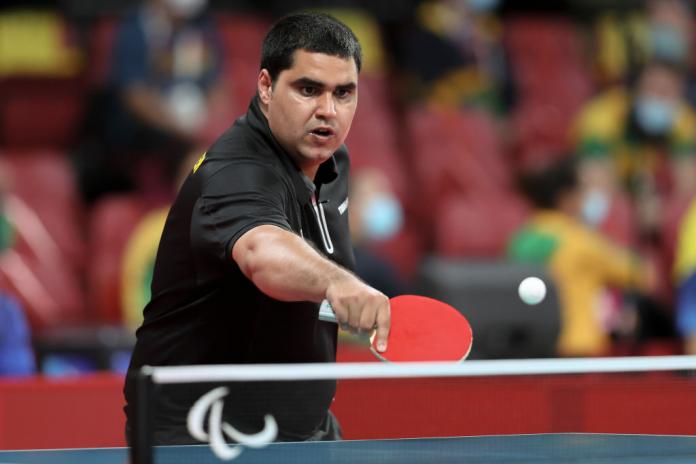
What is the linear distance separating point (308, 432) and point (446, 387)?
1.68 feet

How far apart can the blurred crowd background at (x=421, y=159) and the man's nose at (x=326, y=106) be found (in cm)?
388

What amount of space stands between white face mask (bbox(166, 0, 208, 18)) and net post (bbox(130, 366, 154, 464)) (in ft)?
24.0

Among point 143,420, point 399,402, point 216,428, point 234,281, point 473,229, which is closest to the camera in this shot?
point 143,420

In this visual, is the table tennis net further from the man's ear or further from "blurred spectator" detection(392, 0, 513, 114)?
"blurred spectator" detection(392, 0, 513, 114)

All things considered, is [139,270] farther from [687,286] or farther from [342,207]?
[342,207]

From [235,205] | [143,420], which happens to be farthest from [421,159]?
[143,420]

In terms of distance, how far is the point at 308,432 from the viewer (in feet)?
10.9

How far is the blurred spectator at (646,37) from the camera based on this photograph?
11.2 metres

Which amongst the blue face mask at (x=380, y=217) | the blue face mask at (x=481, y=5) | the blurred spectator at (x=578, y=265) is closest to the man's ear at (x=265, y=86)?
the blurred spectator at (x=578, y=265)

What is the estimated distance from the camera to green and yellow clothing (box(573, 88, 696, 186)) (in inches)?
401

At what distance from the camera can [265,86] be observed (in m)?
3.54

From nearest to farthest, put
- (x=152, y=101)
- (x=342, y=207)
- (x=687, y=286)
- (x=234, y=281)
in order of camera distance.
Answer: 1. (x=234, y=281)
2. (x=342, y=207)
3. (x=687, y=286)
4. (x=152, y=101)

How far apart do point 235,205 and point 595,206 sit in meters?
6.48

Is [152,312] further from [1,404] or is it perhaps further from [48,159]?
[48,159]
